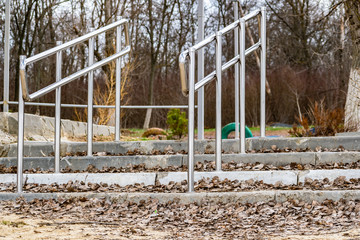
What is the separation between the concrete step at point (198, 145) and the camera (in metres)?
5.27

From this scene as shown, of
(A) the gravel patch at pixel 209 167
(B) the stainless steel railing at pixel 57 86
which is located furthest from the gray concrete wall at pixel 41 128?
(B) the stainless steel railing at pixel 57 86

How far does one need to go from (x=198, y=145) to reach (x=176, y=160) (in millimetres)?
555

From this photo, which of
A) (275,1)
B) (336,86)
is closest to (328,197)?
(336,86)

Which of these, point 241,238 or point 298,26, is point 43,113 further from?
point 241,238

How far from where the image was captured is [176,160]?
5039 mm

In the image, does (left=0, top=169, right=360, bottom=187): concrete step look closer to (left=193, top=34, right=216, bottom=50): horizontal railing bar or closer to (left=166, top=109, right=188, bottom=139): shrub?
(left=193, top=34, right=216, bottom=50): horizontal railing bar

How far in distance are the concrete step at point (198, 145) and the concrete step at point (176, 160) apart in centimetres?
45

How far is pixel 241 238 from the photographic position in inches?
118

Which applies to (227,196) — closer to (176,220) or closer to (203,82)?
(176,220)

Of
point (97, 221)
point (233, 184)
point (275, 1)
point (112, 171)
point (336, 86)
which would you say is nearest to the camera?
point (97, 221)

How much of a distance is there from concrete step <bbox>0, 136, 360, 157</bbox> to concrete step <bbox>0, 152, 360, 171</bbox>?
447 mm

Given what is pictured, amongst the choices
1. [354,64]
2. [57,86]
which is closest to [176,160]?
[57,86]

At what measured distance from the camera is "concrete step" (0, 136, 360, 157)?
527cm

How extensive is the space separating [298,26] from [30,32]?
13213mm
